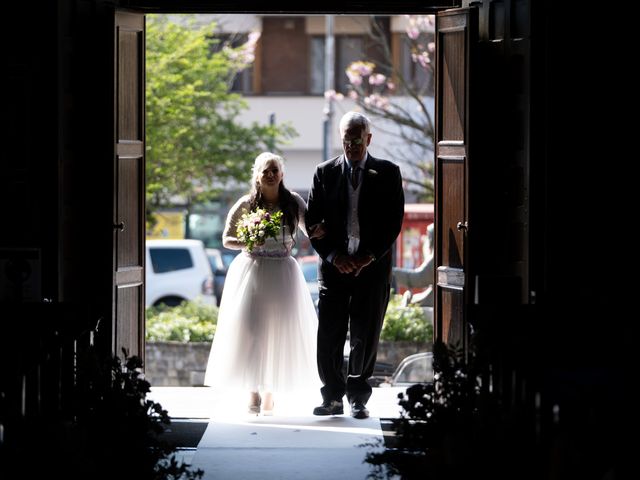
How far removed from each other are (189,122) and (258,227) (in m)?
12.7

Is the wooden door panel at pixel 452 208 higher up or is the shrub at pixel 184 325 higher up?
the wooden door panel at pixel 452 208

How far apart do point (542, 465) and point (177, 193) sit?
17.1 metres

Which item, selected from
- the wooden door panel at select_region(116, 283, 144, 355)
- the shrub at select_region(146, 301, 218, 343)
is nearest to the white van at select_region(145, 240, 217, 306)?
the shrub at select_region(146, 301, 218, 343)

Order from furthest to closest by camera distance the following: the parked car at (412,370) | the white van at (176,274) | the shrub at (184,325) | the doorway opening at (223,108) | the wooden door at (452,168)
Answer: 1. the white van at (176,274)
2. the doorway opening at (223,108)
3. the shrub at (184,325)
4. the parked car at (412,370)
5. the wooden door at (452,168)

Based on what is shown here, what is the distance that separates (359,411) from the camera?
793 cm

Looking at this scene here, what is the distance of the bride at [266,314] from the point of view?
26.4 feet

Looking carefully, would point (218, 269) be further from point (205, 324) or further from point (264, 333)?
point (264, 333)

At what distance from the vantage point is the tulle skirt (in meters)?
8.04

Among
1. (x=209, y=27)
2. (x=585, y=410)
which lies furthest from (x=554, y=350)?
(x=209, y=27)

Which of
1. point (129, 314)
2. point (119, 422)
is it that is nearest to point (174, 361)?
point (129, 314)

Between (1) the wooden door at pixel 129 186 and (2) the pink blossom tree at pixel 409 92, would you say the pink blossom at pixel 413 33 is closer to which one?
→ (2) the pink blossom tree at pixel 409 92

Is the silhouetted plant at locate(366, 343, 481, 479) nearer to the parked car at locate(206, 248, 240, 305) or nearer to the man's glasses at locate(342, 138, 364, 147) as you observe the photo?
the man's glasses at locate(342, 138, 364, 147)

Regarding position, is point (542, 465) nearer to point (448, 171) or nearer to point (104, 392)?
point (104, 392)

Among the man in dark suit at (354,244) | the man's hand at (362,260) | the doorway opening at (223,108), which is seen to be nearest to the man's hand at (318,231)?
the man in dark suit at (354,244)
